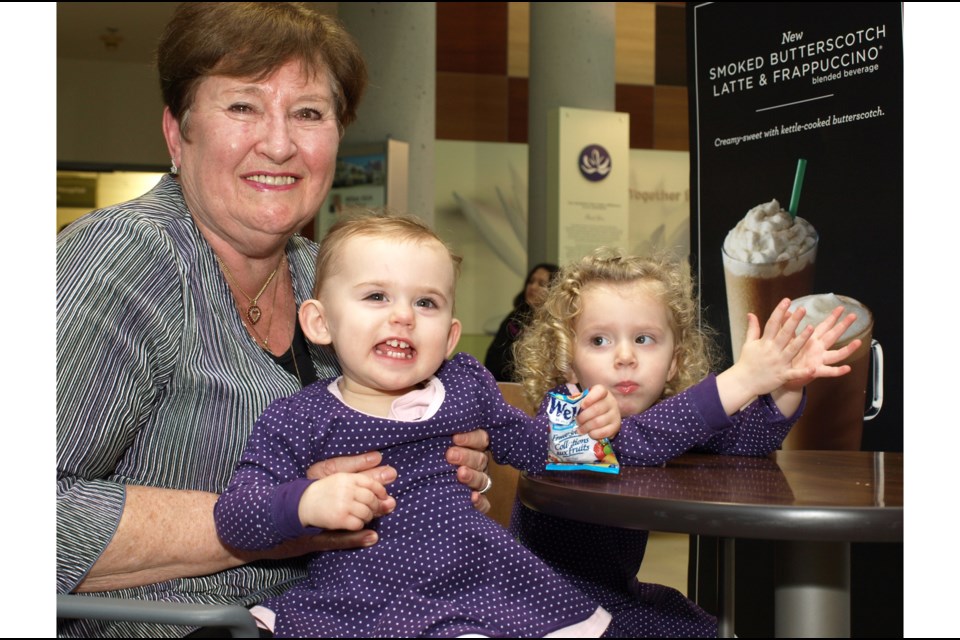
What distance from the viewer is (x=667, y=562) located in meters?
5.39

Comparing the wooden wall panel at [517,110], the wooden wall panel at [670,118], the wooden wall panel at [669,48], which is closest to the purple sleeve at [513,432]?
the wooden wall panel at [517,110]

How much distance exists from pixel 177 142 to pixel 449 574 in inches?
43.3

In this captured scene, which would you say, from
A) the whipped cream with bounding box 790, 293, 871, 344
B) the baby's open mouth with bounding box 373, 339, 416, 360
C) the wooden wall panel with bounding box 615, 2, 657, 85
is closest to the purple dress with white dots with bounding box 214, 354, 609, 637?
the baby's open mouth with bounding box 373, 339, 416, 360

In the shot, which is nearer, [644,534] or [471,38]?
[644,534]

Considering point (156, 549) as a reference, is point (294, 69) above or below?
above

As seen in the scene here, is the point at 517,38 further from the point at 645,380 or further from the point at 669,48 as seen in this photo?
the point at 645,380

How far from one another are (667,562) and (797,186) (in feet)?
9.87

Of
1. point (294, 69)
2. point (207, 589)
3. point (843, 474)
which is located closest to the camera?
point (843, 474)

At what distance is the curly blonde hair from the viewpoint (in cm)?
206

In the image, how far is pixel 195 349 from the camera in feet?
5.71

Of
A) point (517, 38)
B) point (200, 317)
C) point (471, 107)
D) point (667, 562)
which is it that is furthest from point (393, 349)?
point (517, 38)

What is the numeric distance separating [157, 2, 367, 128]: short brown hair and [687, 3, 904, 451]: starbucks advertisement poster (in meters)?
1.49
